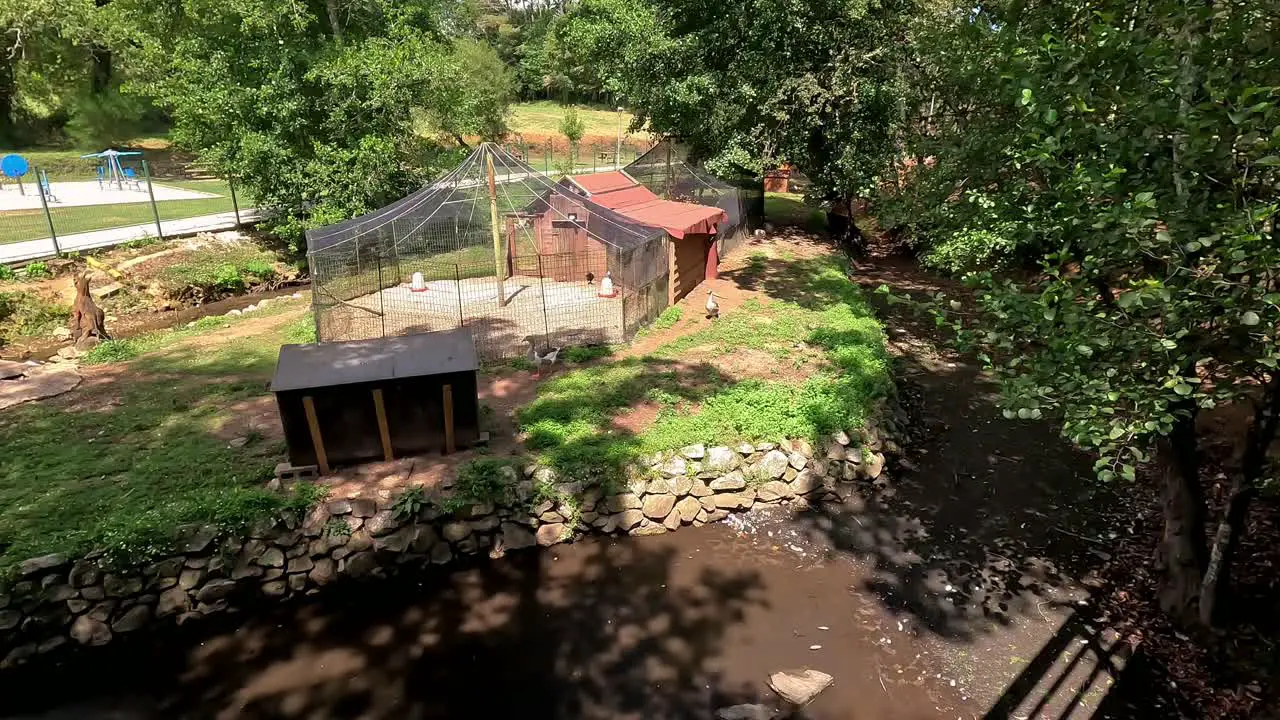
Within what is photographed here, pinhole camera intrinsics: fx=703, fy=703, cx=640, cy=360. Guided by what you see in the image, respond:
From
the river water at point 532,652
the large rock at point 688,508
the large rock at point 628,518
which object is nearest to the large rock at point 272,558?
the river water at point 532,652

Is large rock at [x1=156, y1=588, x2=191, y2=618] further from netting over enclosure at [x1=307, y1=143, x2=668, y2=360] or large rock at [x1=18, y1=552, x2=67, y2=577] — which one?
netting over enclosure at [x1=307, y1=143, x2=668, y2=360]

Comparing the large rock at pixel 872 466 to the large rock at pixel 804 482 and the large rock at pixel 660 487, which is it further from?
the large rock at pixel 660 487

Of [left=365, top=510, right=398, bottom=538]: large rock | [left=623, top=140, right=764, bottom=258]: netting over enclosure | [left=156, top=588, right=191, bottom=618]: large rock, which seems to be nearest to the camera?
[left=156, top=588, right=191, bottom=618]: large rock

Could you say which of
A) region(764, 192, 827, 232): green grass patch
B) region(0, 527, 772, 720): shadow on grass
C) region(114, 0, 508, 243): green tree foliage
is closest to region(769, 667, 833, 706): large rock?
region(0, 527, 772, 720): shadow on grass

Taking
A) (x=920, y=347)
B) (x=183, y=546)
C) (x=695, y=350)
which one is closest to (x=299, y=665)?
(x=183, y=546)

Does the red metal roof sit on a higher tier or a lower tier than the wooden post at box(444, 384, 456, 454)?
higher

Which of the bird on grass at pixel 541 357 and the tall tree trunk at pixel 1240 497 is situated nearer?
the tall tree trunk at pixel 1240 497

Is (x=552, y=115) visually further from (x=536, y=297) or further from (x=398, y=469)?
(x=398, y=469)
